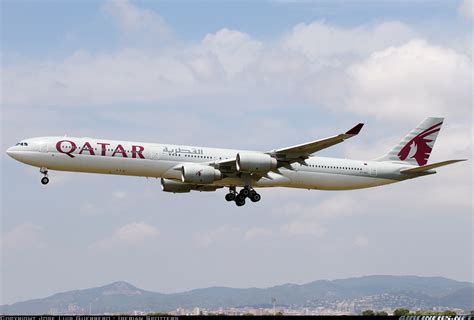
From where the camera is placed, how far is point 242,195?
60406 mm

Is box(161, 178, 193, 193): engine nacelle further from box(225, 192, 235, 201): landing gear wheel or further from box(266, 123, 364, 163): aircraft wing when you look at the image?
box(266, 123, 364, 163): aircraft wing

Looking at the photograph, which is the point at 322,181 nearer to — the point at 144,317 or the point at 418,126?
the point at 418,126

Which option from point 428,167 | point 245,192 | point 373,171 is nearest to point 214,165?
point 245,192

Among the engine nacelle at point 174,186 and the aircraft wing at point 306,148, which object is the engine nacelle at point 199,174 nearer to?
the aircraft wing at point 306,148

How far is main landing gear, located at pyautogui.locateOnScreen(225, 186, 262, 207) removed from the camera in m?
60.2

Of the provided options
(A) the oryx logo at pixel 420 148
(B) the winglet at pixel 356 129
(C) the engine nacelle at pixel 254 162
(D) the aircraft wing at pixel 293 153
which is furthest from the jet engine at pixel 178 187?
(A) the oryx logo at pixel 420 148

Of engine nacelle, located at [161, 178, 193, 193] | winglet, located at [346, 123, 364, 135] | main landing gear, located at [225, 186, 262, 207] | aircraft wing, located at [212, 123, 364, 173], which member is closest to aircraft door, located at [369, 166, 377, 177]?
aircraft wing, located at [212, 123, 364, 173]

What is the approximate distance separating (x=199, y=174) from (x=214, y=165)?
1.65 meters

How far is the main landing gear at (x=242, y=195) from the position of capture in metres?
60.2

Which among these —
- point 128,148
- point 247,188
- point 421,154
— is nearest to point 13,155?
point 128,148

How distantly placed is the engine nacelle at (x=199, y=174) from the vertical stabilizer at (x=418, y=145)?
17.3m

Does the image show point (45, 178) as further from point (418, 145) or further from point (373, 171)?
point (418, 145)

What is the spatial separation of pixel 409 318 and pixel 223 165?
18347 mm

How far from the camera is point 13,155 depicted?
5538 cm
